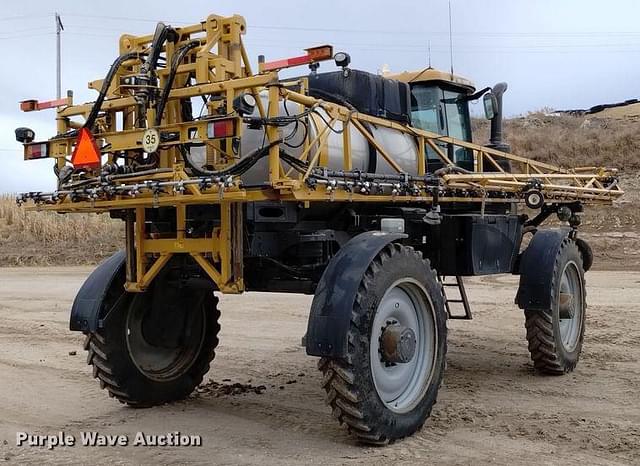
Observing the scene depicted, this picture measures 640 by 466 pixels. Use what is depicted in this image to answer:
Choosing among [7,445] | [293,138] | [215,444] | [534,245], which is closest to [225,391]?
[215,444]

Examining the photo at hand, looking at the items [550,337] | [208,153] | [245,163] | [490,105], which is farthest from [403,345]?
[490,105]

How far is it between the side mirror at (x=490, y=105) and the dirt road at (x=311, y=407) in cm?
262

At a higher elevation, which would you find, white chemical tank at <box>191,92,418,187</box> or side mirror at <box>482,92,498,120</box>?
side mirror at <box>482,92,498,120</box>

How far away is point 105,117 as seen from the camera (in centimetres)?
569

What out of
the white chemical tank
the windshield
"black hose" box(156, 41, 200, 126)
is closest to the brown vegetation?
the windshield

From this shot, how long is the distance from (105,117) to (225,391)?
270 cm

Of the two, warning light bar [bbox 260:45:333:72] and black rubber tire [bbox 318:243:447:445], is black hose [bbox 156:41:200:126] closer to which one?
warning light bar [bbox 260:45:333:72]

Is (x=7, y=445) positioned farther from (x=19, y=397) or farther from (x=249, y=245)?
(x=249, y=245)

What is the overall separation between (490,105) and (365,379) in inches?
162

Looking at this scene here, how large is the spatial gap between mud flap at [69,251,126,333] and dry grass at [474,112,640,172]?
20.6 m

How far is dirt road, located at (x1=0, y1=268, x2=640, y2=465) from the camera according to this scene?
5.03m

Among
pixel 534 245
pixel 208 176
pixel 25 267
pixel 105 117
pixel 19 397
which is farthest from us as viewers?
pixel 25 267

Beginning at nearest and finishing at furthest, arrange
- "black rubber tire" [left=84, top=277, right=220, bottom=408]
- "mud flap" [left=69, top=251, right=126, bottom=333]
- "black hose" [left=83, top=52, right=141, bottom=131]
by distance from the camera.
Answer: "black hose" [left=83, top=52, right=141, bottom=131] < "mud flap" [left=69, top=251, right=126, bottom=333] < "black rubber tire" [left=84, top=277, right=220, bottom=408]

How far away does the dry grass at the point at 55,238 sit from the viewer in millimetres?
23109
